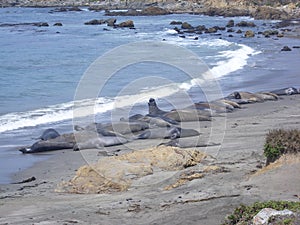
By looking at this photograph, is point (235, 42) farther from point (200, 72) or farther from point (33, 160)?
point (33, 160)

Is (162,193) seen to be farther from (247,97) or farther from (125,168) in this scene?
(247,97)

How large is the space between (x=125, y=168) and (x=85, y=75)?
16.1m

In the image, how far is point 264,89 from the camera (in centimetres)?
2191

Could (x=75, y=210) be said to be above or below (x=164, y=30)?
above

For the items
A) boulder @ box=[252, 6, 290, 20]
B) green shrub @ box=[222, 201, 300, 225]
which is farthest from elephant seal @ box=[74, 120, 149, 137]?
boulder @ box=[252, 6, 290, 20]

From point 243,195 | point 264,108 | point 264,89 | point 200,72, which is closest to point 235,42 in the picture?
point 200,72

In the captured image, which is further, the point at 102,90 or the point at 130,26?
the point at 130,26

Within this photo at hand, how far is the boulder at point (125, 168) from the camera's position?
32.1 feet

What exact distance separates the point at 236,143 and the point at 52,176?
4.08 metres

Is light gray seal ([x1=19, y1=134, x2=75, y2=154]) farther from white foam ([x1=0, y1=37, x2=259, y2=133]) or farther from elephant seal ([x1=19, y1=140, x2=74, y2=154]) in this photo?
white foam ([x1=0, y1=37, x2=259, y2=133])

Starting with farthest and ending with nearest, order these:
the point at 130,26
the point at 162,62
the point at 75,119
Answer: the point at 130,26, the point at 162,62, the point at 75,119

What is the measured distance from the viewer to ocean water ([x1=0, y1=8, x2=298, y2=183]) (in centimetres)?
1686

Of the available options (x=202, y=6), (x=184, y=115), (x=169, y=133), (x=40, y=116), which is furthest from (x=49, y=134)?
(x=202, y=6)

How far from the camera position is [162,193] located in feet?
29.5
